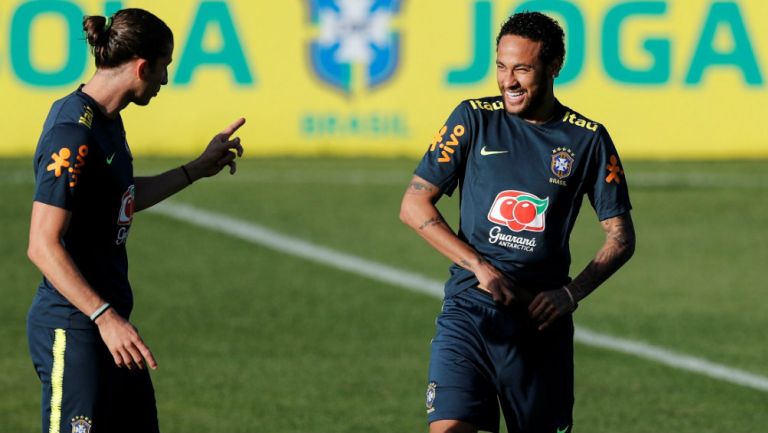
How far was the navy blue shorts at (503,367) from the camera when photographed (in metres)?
6.77

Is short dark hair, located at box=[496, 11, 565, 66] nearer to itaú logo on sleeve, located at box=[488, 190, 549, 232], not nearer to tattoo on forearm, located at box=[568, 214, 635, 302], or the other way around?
itaú logo on sleeve, located at box=[488, 190, 549, 232]

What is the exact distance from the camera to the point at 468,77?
19.1 m

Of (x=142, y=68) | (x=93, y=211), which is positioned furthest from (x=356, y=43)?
(x=93, y=211)

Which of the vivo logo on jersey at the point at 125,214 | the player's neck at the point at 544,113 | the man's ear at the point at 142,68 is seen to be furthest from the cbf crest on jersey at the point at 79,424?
the player's neck at the point at 544,113

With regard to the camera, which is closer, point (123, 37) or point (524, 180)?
point (123, 37)

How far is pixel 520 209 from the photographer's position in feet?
22.6

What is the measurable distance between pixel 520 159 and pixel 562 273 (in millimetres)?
521

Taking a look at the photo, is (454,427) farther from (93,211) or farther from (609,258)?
(93,211)

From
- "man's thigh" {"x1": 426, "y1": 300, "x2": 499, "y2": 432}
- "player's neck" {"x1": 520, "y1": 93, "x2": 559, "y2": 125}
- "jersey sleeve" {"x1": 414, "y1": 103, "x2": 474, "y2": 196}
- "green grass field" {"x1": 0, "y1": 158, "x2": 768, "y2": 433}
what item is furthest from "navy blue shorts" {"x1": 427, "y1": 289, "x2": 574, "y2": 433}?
"green grass field" {"x1": 0, "y1": 158, "x2": 768, "y2": 433}

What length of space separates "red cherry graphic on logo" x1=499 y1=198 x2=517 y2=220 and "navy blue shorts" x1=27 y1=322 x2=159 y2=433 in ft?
5.65

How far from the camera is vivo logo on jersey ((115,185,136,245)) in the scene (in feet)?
21.3

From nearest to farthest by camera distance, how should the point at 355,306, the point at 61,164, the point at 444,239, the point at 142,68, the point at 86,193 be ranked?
the point at 61,164 < the point at 86,193 < the point at 142,68 < the point at 444,239 < the point at 355,306

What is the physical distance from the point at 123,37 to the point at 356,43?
12896 mm

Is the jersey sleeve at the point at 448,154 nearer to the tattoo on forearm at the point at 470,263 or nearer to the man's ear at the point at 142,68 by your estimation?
the tattoo on forearm at the point at 470,263
